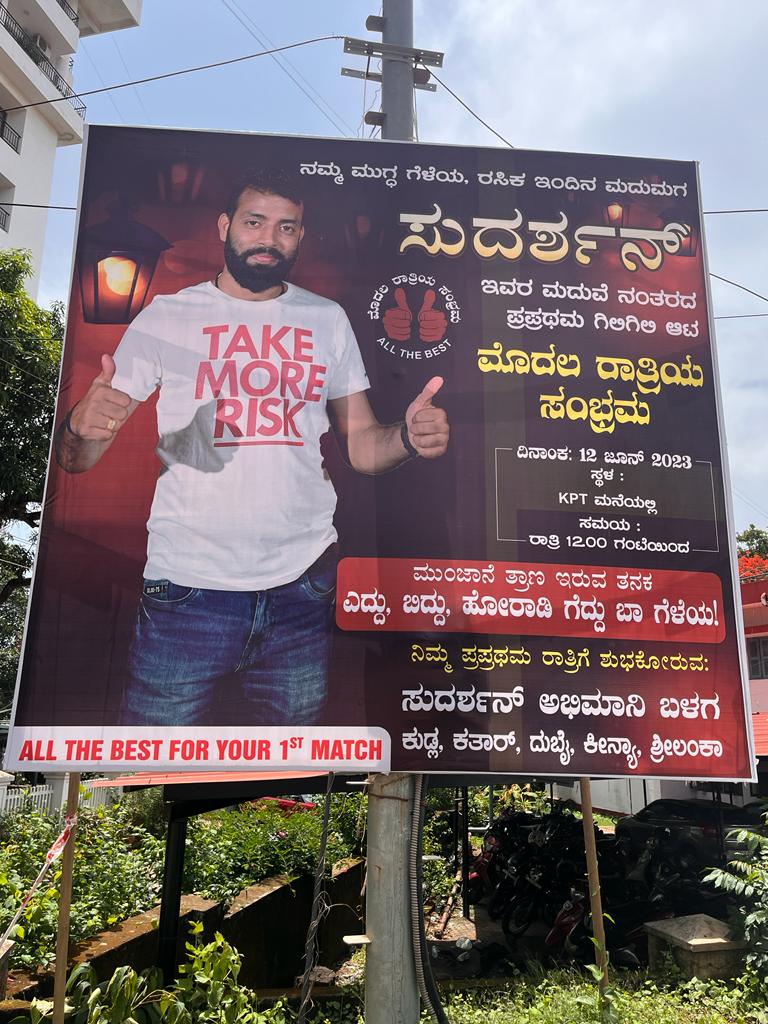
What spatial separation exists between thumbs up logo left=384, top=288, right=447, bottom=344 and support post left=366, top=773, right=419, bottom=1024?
221 centimetres

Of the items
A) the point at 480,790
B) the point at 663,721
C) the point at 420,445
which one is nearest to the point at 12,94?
the point at 480,790

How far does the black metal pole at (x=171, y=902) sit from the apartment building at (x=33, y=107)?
18.3m

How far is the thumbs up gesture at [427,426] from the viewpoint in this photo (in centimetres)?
383

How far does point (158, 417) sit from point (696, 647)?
112 inches

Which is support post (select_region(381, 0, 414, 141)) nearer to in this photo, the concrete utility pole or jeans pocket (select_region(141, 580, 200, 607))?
jeans pocket (select_region(141, 580, 200, 607))

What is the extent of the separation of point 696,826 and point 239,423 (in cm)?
856

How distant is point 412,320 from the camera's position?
4.01 m

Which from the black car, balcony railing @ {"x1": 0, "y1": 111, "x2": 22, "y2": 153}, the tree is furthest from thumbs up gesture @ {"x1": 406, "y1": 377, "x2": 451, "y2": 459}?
balcony railing @ {"x1": 0, "y1": 111, "x2": 22, "y2": 153}

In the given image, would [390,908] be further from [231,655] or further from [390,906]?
[231,655]

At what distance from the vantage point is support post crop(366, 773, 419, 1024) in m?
3.45

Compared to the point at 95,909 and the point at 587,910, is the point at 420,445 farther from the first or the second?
the point at 587,910

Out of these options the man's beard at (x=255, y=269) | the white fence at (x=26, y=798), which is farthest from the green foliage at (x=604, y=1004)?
the white fence at (x=26, y=798)

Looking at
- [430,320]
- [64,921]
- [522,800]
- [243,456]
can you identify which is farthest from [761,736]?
[64,921]

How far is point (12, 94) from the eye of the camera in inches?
820
